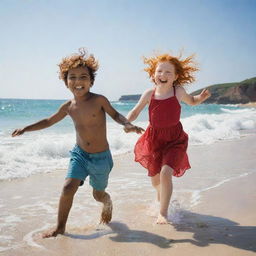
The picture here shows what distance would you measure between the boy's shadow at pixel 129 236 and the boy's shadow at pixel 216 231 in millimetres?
137

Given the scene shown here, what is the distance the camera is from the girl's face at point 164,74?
164 inches

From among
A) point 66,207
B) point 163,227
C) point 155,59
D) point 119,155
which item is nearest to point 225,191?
point 163,227

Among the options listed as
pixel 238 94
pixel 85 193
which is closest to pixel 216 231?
pixel 85 193

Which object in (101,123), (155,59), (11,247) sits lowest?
(11,247)

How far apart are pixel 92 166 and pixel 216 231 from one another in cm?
132

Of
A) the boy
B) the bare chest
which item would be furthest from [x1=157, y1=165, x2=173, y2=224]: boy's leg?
the bare chest

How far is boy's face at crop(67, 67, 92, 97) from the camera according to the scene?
3.62 m

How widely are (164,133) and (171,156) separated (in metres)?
0.32

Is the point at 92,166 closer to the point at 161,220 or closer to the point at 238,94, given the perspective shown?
the point at 161,220

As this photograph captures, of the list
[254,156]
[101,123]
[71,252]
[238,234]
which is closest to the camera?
[71,252]

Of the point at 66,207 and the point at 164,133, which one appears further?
the point at 164,133

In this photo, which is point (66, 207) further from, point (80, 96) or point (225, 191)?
point (225, 191)

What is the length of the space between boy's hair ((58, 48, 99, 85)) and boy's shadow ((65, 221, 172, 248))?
5.07 feet

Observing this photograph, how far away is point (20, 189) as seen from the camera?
203 inches
